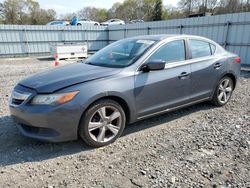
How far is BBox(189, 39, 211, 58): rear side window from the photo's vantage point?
4125 millimetres

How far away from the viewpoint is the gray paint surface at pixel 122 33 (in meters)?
10.6

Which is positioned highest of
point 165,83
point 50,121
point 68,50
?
point 165,83

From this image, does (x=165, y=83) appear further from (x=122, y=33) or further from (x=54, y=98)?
(x=122, y=33)

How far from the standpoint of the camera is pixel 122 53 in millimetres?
3799

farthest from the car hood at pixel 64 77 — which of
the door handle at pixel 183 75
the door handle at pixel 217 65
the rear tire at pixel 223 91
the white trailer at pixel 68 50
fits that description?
the white trailer at pixel 68 50

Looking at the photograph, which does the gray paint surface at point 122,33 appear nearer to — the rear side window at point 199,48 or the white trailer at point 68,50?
the white trailer at point 68,50

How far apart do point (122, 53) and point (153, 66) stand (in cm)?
73

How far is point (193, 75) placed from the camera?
3975 mm

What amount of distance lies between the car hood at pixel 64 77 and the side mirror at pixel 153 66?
0.42 metres

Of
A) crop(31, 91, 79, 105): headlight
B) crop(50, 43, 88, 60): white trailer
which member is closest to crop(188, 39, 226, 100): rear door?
crop(31, 91, 79, 105): headlight

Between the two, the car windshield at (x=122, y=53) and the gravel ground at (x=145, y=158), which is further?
the car windshield at (x=122, y=53)

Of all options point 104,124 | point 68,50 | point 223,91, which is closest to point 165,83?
point 104,124

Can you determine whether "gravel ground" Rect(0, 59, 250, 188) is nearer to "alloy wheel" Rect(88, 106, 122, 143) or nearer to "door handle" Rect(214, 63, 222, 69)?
"alloy wheel" Rect(88, 106, 122, 143)

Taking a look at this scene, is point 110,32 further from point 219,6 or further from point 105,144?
point 219,6
